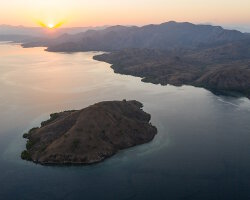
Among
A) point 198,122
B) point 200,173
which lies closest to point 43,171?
point 200,173

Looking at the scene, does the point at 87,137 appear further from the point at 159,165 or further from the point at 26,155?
the point at 159,165

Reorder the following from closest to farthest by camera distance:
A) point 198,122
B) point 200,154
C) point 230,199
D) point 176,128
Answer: point 230,199, point 200,154, point 176,128, point 198,122

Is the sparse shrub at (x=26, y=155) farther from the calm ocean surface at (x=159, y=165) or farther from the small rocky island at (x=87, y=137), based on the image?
the calm ocean surface at (x=159, y=165)

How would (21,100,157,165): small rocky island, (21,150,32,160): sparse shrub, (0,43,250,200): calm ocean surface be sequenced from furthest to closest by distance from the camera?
1. (21,150,32,160): sparse shrub
2. (21,100,157,165): small rocky island
3. (0,43,250,200): calm ocean surface

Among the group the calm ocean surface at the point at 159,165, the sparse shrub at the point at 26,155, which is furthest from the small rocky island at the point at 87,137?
the calm ocean surface at the point at 159,165

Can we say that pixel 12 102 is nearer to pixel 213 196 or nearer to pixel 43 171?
pixel 43 171

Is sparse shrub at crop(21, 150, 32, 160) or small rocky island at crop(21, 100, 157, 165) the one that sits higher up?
small rocky island at crop(21, 100, 157, 165)

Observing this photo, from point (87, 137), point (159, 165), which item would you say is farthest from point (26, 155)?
point (159, 165)

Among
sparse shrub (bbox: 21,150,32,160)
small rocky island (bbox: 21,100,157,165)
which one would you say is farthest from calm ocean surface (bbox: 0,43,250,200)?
small rocky island (bbox: 21,100,157,165)

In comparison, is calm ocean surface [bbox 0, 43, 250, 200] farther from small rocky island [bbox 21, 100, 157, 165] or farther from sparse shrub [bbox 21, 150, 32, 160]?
small rocky island [bbox 21, 100, 157, 165]
